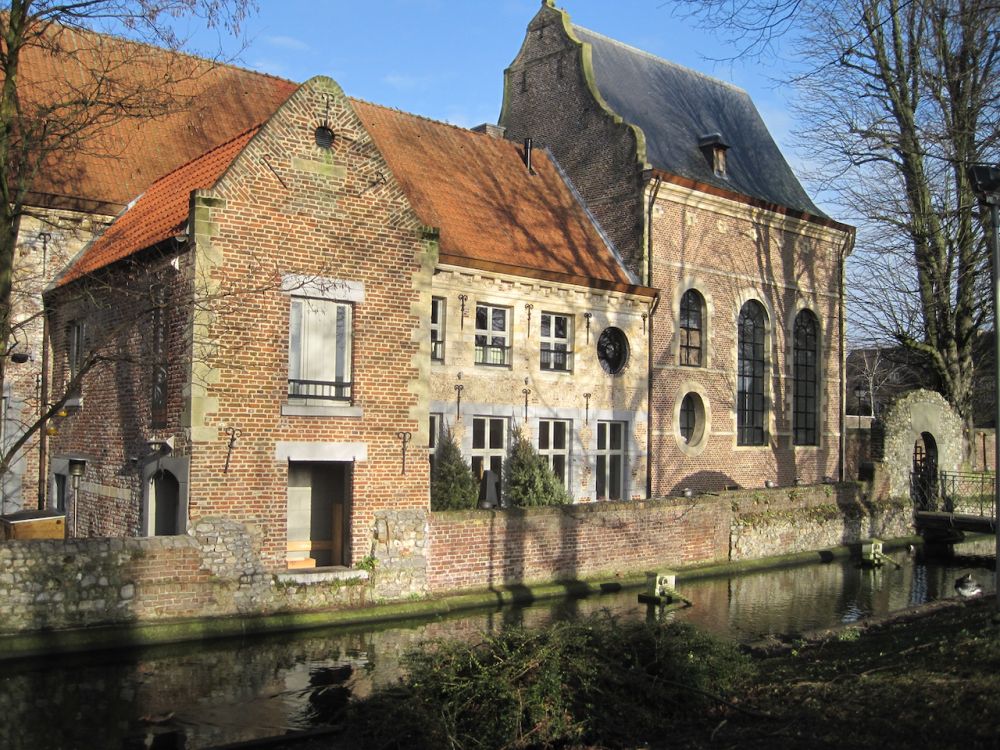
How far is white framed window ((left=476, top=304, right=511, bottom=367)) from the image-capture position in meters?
19.0

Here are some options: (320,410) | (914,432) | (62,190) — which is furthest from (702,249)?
(62,190)

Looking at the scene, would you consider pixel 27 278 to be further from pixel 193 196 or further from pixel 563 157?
pixel 563 157

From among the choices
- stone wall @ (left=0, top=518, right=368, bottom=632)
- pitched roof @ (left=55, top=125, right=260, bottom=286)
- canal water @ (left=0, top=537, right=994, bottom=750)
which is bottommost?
canal water @ (left=0, top=537, right=994, bottom=750)

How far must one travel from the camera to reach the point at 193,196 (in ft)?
41.3

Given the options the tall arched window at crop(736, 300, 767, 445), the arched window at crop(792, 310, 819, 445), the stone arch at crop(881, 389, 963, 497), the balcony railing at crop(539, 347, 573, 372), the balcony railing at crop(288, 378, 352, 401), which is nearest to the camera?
the balcony railing at crop(288, 378, 352, 401)

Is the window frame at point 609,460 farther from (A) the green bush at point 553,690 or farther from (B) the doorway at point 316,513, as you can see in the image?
(A) the green bush at point 553,690

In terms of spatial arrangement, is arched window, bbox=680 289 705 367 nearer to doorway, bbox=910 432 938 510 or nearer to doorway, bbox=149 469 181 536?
doorway, bbox=910 432 938 510

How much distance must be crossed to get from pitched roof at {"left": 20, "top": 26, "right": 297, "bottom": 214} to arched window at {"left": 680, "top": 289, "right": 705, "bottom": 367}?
424 inches

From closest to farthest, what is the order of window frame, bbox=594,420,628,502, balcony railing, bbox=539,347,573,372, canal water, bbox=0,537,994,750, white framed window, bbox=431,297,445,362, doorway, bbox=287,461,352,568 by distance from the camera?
canal water, bbox=0,537,994,750
doorway, bbox=287,461,352,568
white framed window, bbox=431,297,445,362
balcony railing, bbox=539,347,573,372
window frame, bbox=594,420,628,502

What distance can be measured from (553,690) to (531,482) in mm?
10430

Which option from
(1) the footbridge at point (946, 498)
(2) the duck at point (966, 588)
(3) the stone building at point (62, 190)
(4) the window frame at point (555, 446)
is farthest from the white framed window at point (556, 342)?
(1) the footbridge at point (946, 498)

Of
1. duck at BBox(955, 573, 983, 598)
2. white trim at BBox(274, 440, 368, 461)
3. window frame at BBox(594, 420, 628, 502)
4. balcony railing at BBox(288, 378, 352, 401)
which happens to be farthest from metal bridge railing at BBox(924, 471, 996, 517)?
balcony railing at BBox(288, 378, 352, 401)

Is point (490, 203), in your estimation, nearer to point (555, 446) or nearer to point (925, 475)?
point (555, 446)

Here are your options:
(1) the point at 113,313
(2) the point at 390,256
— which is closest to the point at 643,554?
(2) the point at 390,256
